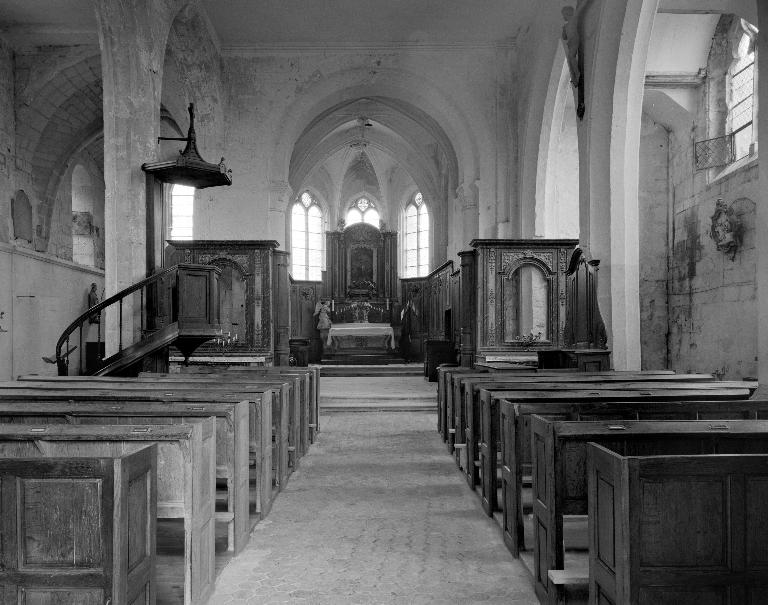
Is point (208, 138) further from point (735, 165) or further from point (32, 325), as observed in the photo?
point (735, 165)

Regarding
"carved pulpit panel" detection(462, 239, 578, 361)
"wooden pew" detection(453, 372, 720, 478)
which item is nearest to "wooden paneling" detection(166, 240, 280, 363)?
"carved pulpit panel" detection(462, 239, 578, 361)

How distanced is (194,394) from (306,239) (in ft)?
66.8

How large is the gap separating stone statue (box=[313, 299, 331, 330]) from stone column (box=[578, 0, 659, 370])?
445 inches

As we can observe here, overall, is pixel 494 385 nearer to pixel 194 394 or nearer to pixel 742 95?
pixel 194 394

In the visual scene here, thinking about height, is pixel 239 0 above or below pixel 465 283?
above

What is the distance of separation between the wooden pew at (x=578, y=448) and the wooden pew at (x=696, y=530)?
1.76 feet

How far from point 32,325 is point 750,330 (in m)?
12.9

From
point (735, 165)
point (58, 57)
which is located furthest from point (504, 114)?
point (58, 57)

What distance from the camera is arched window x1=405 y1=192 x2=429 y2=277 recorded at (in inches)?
944

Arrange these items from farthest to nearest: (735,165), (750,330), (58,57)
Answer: (58,57) < (735,165) < (750,330)

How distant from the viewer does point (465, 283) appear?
11.6 meters

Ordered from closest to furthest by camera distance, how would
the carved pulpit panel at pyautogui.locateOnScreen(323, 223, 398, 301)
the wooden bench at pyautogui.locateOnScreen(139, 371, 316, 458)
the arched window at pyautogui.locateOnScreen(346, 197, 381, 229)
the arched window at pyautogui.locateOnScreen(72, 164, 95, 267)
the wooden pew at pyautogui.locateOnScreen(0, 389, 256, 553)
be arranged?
the wooden pew at pyautogui.locateOnScreen(0, 389, 256, 553)
the wooden bench at pyautogui.locateOnScreen(139, 371, 316, 458)
the arched window at pyautogui.locateOnScreen(72, 164, 95, 267)
the carved pulpit panel at pyautogui.locateOnScreen(323, 223, 398, 301)
the arched window at pyautogui.locateOnScreen(346, 197, 381, 229)

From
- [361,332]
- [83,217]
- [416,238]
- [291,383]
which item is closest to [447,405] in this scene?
[291,383]

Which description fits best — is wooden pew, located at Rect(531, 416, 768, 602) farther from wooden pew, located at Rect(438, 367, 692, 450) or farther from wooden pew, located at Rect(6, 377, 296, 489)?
wooden pew, located at Rect(438, 367, 692, 450)
